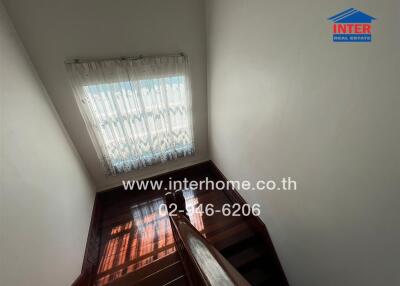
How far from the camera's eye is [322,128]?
89 centimetres

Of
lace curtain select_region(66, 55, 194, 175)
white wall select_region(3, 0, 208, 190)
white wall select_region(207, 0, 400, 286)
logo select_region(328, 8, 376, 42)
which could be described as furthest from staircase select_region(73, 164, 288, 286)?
logo select_region(328, 8, 376, 42)

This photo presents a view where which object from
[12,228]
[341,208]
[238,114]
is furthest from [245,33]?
[12,228]

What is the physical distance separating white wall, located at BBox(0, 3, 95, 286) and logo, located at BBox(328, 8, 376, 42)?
1.78 m

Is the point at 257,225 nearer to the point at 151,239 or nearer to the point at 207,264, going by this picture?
the point at 151,239

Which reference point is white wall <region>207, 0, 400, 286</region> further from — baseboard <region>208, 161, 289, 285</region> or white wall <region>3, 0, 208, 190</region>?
white wall <region>3, 0, 208, 190</region>

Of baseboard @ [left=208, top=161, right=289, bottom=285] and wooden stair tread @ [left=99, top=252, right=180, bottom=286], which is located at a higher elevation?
baseboard @ [left=208, top=161, right=289, bottom=285]

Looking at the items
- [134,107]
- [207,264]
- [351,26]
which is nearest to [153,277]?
[207,264]

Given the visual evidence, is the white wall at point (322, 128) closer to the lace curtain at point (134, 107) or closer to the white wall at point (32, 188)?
the lace curtain at point (134, 107)

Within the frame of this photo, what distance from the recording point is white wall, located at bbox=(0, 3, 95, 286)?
858 mm

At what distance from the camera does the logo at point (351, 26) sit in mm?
642

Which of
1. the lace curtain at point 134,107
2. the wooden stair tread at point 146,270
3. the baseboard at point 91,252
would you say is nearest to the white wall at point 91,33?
the lace curtain at point 134,107

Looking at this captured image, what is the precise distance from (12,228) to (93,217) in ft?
3.95

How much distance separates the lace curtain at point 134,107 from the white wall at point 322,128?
79 centimetres

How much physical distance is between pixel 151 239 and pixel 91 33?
2.16 m
